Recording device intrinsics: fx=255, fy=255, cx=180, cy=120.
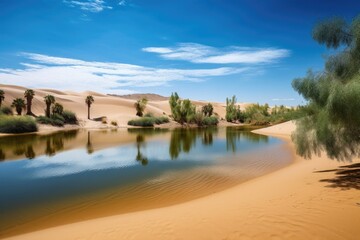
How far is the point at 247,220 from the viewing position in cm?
644

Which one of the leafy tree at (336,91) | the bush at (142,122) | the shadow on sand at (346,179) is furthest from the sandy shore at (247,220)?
the bush at (142,122)

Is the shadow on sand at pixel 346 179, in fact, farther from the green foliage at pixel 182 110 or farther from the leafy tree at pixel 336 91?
the green foliage at pixel 182 110

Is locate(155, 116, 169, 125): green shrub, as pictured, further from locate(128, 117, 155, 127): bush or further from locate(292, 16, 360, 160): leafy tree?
locate(292, 16, 360, 160): leafy tree

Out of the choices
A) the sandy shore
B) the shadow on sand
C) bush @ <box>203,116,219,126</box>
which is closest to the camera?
the sandy shore

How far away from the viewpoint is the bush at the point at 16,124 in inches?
1730

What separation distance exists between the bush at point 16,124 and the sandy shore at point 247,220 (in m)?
45.3

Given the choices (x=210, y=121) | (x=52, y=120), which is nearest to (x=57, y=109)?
(x=52, y=120)

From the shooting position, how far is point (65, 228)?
22.8ft

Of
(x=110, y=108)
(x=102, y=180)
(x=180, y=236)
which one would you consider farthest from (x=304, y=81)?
(x=110, y=108)

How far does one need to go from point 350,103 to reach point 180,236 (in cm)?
569

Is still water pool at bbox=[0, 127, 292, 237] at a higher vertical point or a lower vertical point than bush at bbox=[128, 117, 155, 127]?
lower

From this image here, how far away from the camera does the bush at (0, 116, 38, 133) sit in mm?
43947

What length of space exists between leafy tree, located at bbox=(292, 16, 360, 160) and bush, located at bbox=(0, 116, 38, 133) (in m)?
48.3

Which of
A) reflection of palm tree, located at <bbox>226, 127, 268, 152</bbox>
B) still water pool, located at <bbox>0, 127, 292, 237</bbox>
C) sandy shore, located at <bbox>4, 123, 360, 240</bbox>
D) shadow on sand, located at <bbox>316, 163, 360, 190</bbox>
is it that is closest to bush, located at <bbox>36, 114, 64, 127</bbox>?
still water pool, located at <bbox>0, 127, 292, 237</bbox>
